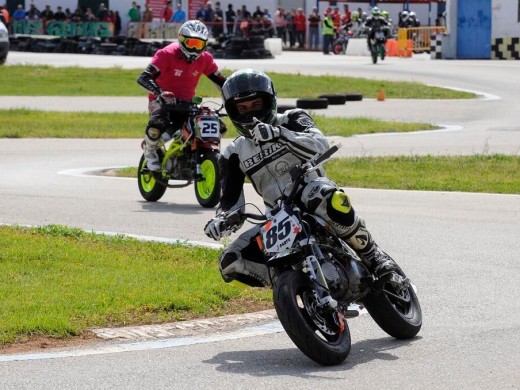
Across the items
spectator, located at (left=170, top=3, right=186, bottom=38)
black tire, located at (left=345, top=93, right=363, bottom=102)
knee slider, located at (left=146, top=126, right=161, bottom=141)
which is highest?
spectator, located at (left=170, top=3, right=186, bottom=38)

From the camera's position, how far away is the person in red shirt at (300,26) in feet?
169

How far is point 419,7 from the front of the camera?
5344 centimetres

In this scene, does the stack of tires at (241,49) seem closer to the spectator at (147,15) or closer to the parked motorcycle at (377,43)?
the parked motorcycle at (377,43)

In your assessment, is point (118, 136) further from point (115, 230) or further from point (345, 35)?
point (345, 35)

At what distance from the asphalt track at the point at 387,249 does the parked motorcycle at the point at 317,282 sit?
13 cm

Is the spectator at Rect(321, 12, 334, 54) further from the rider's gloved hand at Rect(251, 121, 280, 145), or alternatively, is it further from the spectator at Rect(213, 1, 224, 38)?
the rider's gloved hand at Rect(251, 121, 280, 145)

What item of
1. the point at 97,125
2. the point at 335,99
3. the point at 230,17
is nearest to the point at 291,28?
the point at 230,17

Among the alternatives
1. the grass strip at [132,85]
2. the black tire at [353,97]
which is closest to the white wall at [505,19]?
the grass strip at [132,85]

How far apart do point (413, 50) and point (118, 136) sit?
29938 mm

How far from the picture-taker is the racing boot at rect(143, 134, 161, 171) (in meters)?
12.7

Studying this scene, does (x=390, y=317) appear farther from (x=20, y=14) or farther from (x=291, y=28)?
(x=20, y=14)

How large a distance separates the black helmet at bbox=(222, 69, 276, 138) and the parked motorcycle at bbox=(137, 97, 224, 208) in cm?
535

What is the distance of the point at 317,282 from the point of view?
244 inches

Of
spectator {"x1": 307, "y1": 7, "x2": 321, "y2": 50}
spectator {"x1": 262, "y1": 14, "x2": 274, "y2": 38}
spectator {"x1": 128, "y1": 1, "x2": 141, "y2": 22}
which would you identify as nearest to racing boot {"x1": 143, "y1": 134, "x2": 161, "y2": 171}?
spectator {"x1": 262, "y1": 14, "x2": 274, "y2": 38}
